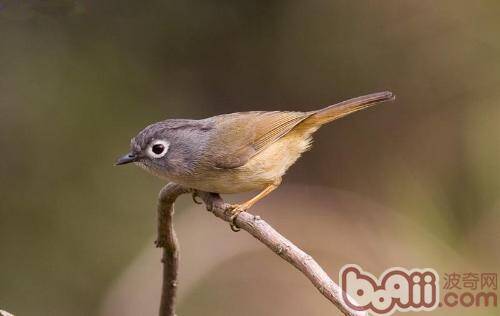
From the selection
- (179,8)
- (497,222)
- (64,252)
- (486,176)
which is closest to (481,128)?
(486,176)

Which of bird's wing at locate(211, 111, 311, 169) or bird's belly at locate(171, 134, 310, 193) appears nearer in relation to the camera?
bird's belly at locate(171, 134, 310, 193)

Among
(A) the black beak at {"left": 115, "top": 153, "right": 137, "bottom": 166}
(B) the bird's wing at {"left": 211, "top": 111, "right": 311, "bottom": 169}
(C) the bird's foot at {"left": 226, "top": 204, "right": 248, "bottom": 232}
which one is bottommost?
(C) the bird's foot at {"left": 226, "top": 204, "right": 248, "bottom": 232}

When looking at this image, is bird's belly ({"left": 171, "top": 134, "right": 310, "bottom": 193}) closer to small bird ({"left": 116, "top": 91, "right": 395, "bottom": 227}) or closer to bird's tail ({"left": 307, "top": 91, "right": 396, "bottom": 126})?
small bird ({"left": 116, "top": 91, "right": 395, "bottom": 227})

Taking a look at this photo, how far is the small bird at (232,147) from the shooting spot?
9.25 ft

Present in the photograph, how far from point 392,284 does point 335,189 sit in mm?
2782

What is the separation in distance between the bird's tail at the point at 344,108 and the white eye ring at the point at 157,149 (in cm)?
76

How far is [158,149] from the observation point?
2.82 m

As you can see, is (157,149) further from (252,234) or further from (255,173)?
(252,234)

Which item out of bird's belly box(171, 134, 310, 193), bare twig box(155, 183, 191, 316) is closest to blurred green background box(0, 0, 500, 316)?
bird's belly box(171, 134, 310, 193)

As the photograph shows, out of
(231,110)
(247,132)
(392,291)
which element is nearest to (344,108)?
(247,132)

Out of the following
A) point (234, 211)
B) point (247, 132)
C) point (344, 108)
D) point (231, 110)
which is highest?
point (231, 110)

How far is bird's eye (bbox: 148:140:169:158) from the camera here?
9.13 ft

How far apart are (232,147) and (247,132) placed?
18 centimetres

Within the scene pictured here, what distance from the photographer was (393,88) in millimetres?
5312
